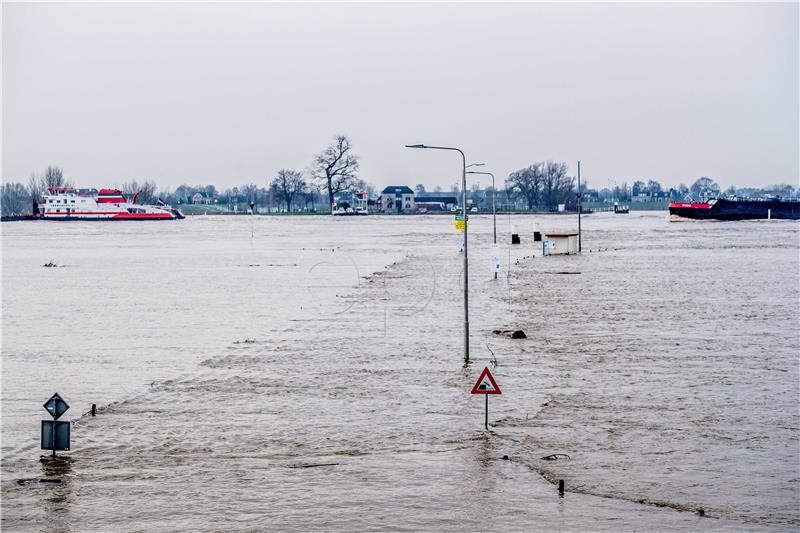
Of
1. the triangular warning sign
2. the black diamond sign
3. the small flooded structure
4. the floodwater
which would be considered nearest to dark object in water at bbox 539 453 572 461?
the floodwater

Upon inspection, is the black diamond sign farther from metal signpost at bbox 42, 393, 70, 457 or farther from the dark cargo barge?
the dark cargo barge

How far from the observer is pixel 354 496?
16.0 meters

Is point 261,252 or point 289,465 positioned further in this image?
point 261,252

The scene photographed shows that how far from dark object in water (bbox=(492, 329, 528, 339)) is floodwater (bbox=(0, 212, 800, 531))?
2.55 feet

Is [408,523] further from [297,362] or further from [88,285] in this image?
[88,285]

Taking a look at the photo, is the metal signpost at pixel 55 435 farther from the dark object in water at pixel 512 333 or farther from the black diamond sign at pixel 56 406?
the dark object in water at pixel 512 333

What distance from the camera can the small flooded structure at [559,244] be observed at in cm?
7625

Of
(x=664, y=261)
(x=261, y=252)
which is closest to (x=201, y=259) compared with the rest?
(x=261, y=252)

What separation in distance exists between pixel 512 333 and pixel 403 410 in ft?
37.5

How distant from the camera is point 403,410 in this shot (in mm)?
22203

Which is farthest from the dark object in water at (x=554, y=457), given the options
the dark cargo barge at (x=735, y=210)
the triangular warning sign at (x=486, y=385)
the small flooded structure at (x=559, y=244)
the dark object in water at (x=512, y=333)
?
the dark cargo barge at (x=735, y=210)

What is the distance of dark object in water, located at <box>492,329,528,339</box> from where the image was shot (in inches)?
1281

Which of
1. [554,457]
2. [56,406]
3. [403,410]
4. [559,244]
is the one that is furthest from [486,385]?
[559,244]

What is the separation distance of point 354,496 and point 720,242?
88935mm
